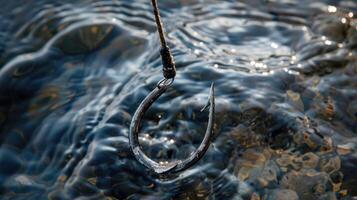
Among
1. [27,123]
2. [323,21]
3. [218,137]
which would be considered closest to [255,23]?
[323,21]

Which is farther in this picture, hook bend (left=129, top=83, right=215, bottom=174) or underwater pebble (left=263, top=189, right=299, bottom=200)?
underwater pebble (left=263, top=189, right=299, bottom=200)

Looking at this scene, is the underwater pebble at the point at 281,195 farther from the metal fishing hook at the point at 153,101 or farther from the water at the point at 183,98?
the metal fishing hook at the point at 153,101

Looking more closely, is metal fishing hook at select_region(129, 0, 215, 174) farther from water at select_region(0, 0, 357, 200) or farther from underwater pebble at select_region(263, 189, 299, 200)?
underwater pebble at select_region(263, 189, 299, 200)

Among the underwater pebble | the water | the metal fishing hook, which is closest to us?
the metal fishing hook

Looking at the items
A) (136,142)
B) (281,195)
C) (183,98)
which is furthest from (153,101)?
(183,98)

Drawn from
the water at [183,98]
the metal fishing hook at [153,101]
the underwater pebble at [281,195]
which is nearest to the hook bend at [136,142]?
the metal fishing hook at [153,101]

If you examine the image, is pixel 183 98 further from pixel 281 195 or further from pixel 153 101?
pixel 153 101

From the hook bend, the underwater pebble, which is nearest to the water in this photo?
the underwater pebble

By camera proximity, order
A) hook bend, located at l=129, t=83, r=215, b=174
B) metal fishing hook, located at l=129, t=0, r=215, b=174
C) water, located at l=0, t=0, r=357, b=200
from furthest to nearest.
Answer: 1. water, located at l=0, t=0, r=357, b=200
2. hook bend, located at l=129, t=83, r=215, b=174
3. metal fishing hook, located at l=129, t=0, r=215, b=174
